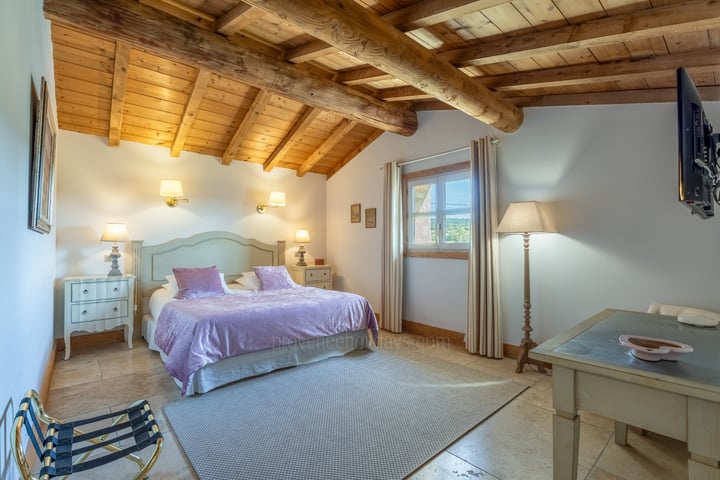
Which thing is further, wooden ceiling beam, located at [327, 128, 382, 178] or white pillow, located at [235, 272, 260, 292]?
wooden ceiling beam, located at [327, 128, 382, 178]

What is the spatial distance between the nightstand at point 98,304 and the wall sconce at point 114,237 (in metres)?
0.12

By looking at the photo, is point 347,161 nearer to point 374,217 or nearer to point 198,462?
point 374,217

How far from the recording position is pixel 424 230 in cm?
457

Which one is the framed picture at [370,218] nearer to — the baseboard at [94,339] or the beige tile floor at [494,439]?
the beige tile floor at [494,439]

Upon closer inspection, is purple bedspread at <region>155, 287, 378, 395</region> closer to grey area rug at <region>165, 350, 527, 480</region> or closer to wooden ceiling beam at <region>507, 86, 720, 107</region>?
grey area rug at <region>165, 350, 527, 480</region>

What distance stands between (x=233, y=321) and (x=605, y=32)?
322cm

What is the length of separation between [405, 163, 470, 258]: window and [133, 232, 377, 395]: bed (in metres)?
1.23

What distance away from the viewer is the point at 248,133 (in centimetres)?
460

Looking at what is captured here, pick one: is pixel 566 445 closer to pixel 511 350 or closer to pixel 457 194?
pixel 511 350

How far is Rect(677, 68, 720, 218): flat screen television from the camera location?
63.1 inches

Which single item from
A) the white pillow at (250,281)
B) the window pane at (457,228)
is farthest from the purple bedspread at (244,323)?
the window pane at (457,228)

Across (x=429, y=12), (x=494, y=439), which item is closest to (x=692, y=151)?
(x=429, y=12)

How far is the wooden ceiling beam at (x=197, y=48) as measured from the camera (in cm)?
244

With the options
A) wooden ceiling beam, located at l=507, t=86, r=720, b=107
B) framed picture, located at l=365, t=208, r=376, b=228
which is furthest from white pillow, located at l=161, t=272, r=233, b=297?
wooden ceiling beam, located at l=507, t=86, r=720, b=107
